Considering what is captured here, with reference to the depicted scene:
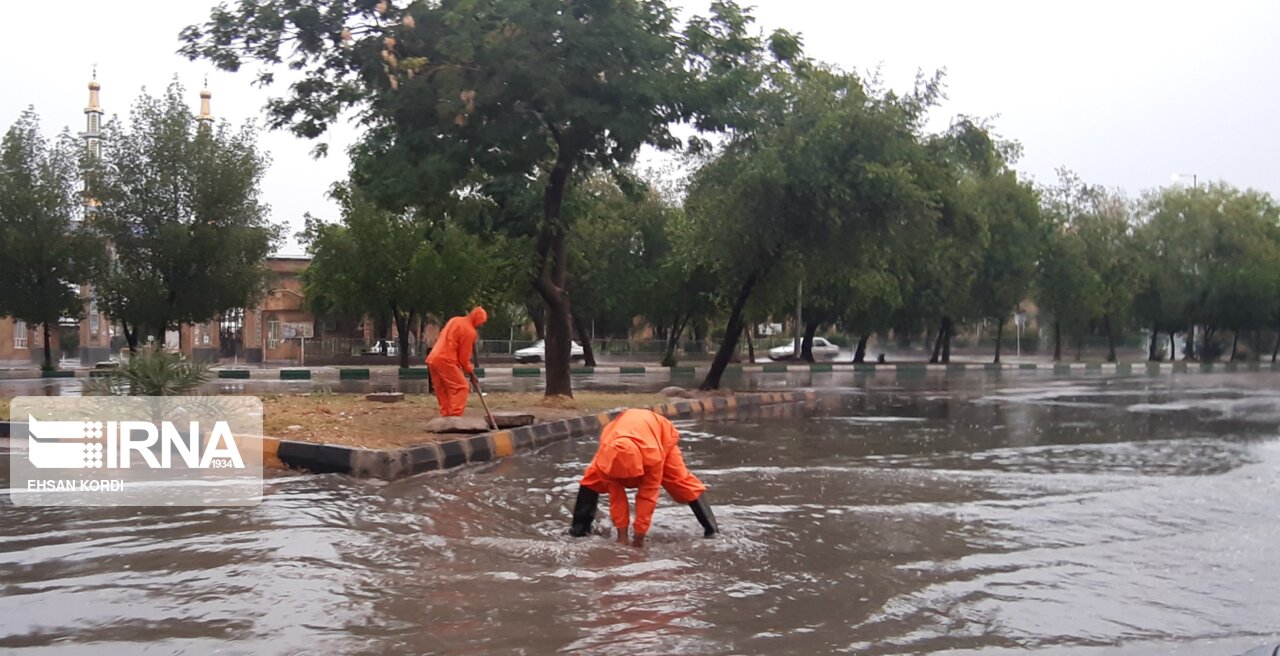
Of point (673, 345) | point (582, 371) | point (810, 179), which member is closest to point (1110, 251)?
point (673, 345)

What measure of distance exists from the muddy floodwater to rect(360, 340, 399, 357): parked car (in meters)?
36.5

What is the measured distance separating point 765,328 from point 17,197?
4863 centimetres

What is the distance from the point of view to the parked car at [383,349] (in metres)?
45.9

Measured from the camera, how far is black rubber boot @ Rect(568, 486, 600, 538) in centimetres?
688

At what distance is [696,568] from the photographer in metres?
6.22

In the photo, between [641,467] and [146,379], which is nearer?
[641,467]

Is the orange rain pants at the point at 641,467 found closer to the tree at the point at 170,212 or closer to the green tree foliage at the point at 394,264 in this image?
the green tree foliage at the point at 394,264

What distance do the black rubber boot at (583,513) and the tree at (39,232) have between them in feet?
87.9

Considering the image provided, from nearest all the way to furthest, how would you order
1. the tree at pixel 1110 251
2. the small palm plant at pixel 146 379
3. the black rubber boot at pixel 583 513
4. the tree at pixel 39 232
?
the black rubber boot at pixel 583 513 → the small palm plant at pixel 146 379 → the tree at pixel 39 232 → the tree at pixel 1110 251

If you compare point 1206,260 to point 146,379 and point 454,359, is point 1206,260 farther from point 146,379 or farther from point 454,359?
point 146,379

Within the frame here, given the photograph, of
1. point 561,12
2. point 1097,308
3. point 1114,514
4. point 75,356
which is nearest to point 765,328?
point 1097,308

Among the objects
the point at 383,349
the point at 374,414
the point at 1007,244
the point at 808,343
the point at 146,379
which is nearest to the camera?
the point at 146,379

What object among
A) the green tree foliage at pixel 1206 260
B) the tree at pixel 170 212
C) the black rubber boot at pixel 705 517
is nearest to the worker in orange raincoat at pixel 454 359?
the black rubber boot at pixel 705 517

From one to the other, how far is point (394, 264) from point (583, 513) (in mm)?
22724
